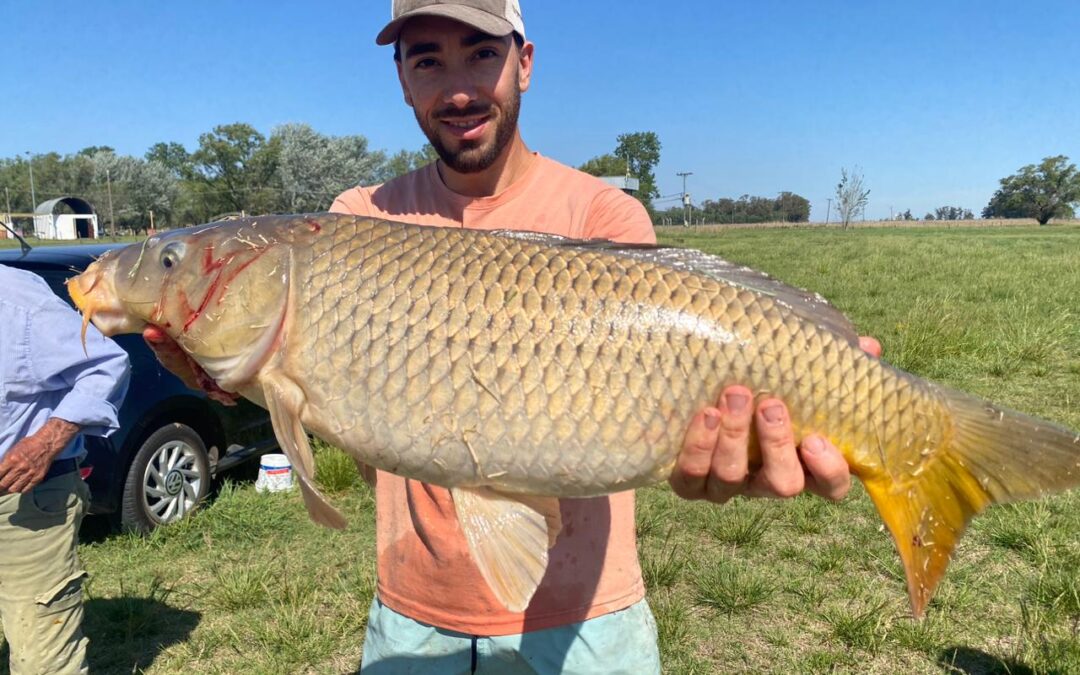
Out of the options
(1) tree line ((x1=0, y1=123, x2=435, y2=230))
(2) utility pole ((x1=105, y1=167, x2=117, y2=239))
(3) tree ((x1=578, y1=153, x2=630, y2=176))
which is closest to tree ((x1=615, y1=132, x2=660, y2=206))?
(3) tree ((x1=578, y1=153, x2=630, y2=176))

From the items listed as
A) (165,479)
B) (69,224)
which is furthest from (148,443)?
(69,224)

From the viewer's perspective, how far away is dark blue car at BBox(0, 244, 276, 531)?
12.5ft

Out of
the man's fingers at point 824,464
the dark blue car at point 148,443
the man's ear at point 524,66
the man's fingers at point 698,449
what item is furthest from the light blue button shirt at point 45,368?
the man's fingers at point 824,464

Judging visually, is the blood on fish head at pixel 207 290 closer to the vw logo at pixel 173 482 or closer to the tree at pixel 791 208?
the vw logo at pixel 173 482

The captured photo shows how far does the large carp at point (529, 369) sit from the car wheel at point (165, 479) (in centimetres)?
273

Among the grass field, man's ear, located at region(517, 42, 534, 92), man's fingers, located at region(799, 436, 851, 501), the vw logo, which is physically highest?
man's ear, located at region(517, 42, 534, 92)

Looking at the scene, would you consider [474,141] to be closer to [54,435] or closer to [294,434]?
[294,434]

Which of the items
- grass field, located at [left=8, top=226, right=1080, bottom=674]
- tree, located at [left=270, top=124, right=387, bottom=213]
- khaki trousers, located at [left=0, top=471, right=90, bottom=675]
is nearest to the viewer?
khaki trousers, located at [left=0, top=471, right=90, bottom=675]

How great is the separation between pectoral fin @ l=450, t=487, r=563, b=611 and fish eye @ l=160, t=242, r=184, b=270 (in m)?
0.78

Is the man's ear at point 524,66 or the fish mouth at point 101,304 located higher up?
the man's ear at point 524,66

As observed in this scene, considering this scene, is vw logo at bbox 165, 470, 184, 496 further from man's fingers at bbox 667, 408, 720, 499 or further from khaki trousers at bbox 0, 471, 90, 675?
man's fingers at bbox 667, 408, 720, 499

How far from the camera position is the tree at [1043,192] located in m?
71.4

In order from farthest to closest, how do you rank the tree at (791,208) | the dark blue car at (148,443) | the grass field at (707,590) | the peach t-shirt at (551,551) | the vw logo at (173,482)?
1. the tree at (791,208)
2. the vw logo at (173,482)
3. the dark blue car at (148,443)
4. the grass field at (707,590)
5. the peach t-shirt at (551,551)

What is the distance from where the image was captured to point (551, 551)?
175 cm
